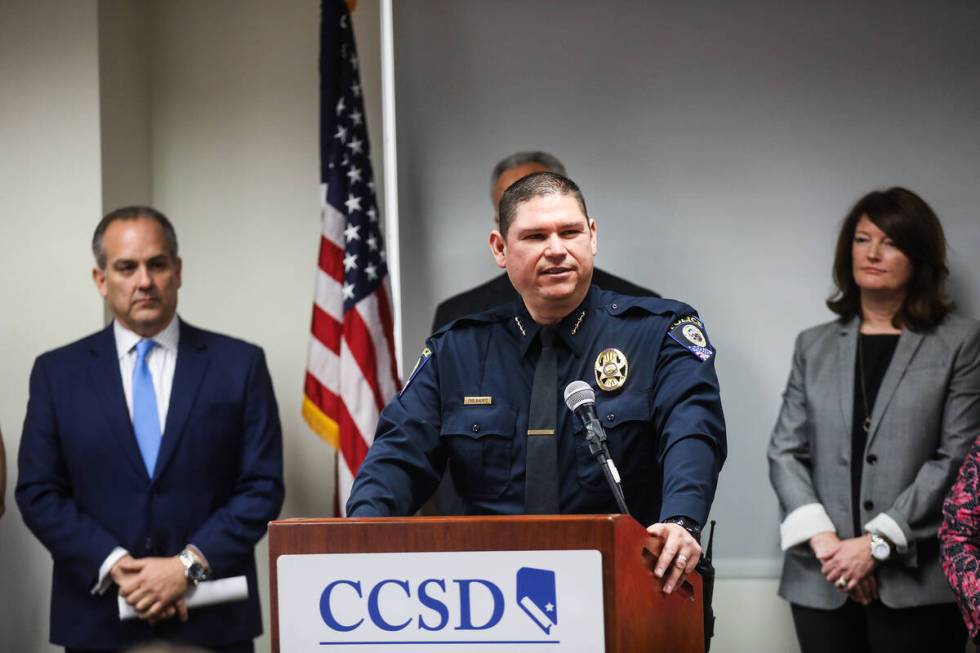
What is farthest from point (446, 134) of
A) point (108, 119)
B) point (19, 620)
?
point (19, 620)

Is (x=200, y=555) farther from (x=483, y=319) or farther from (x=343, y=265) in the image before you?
(x=483, y=319)

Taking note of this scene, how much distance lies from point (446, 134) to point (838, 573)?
206 centimetres

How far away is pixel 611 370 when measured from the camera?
8.59 ft

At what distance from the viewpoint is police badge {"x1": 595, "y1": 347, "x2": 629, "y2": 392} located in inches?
103

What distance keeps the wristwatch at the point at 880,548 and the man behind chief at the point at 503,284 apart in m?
1.07

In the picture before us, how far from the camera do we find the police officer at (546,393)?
2557 millimetres

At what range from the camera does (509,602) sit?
195 centimetres

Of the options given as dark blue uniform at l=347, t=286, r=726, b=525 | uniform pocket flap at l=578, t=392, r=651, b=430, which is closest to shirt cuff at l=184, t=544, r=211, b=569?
dark blue uniform at l=347, t=286, r=726, b=525

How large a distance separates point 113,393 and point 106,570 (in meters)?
0.55

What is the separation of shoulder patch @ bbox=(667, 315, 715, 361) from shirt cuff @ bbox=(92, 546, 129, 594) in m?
1.92

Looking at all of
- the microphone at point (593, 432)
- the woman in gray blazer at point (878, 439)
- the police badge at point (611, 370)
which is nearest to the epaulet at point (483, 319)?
the police badge at point (611, 370)

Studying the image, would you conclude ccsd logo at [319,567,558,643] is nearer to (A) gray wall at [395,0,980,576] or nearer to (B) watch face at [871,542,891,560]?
(B) watch face at [871,542,891,560]

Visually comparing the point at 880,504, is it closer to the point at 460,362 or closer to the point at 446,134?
the point at 460,362

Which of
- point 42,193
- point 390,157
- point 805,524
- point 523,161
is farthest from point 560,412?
point 42,193
